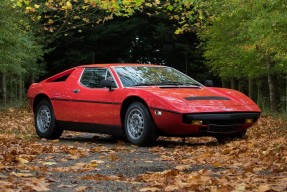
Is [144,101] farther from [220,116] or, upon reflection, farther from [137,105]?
[220,116]

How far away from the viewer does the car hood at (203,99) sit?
33.9 ft

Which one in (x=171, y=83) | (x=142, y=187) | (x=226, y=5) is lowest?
(x=142, y=187)

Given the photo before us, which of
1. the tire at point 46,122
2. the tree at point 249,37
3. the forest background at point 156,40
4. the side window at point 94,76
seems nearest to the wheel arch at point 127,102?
the side window at point 94,76

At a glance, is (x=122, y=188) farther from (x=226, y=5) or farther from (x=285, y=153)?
(x=226, y=5)

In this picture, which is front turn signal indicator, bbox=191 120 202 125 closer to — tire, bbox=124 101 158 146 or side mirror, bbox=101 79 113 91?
tire, bbox=124 101 158 146

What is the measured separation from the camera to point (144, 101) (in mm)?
10664

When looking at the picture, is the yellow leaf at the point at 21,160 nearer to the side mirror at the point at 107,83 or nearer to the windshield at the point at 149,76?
the side mirror at the point at 107,83

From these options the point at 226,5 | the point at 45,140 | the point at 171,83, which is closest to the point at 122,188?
the point at 171,83

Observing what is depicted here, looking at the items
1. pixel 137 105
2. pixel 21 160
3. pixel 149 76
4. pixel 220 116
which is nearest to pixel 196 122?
pixel 220 116

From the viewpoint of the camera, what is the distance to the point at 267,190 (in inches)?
213

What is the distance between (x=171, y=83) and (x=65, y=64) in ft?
111

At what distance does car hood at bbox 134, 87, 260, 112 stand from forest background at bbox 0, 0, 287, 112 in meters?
2.41

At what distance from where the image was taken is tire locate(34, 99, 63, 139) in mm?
12734

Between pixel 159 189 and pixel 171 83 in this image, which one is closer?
pixel 159 189
